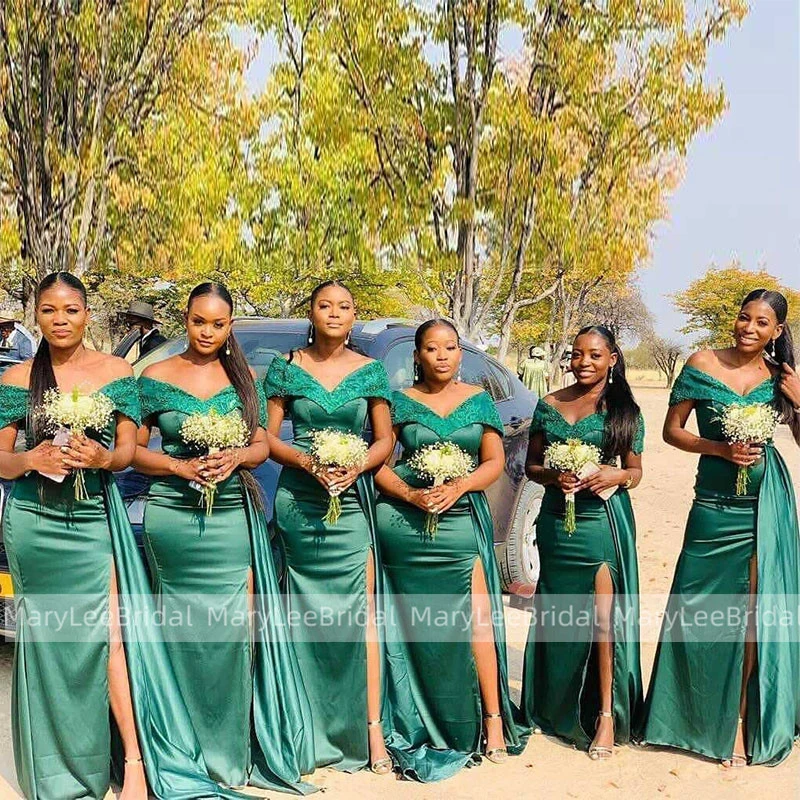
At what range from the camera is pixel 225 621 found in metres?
4.40

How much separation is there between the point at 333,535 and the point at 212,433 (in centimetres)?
85

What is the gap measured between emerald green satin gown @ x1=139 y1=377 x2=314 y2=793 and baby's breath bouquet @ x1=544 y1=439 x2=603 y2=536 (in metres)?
1.47

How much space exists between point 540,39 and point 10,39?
750 cm

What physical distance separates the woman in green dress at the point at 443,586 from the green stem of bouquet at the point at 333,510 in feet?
1.09

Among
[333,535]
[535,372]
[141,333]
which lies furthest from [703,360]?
[535,372]

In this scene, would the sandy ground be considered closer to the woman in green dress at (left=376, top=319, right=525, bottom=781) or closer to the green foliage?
the woman in green dress at (left=376, top=319, right=525, bottom=781)

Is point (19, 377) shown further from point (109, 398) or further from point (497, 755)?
point (497, 755)

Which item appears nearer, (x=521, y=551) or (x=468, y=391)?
(x=468, y=391)

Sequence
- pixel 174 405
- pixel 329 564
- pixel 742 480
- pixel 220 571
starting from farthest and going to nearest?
pixel 742 480 < pixel 329 564 < pixel 220 571 < pixel 174 405

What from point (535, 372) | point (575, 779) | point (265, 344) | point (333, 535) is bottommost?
point (575, 779)

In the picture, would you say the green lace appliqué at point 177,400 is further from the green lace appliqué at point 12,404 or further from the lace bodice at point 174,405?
the green lace appliqué at point 12,404

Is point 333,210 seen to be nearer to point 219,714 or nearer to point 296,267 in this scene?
point 296,267

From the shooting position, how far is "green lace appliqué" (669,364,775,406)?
4707mm

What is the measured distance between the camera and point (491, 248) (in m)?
17.0
